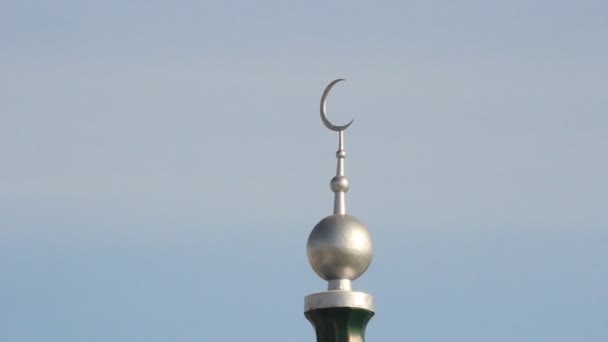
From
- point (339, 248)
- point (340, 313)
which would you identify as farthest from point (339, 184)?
point (340, 313)

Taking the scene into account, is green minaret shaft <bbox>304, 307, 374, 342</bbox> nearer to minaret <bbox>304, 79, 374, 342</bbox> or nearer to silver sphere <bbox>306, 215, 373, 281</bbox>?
minaret <bbox>304, 79, 374, 342</bbox>

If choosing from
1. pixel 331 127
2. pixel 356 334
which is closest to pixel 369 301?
pixel 356 334

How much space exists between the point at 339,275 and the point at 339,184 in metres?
1.38

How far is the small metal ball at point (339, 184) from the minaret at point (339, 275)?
0.70 meters

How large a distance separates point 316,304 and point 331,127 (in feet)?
8.33

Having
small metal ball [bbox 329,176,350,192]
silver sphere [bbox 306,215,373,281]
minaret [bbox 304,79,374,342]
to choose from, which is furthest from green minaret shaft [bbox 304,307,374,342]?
small metal ball [bbox 329,176,350,192]

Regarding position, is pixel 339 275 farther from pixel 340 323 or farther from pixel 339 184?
pixel 339 184

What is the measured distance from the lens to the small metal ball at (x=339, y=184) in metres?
28.1

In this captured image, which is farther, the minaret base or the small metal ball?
the small metal ball

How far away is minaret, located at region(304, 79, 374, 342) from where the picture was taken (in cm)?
2711

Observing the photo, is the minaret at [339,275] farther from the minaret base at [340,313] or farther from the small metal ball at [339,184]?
the small metal ball at [339,184]

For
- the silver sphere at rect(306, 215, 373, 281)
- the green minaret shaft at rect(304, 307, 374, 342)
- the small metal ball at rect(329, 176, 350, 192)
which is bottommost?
the green minaret shaft at rect(304, 307, 374, 342)

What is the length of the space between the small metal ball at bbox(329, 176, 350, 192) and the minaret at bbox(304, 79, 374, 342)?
699 mm

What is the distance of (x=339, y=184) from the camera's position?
28109 millimetres
